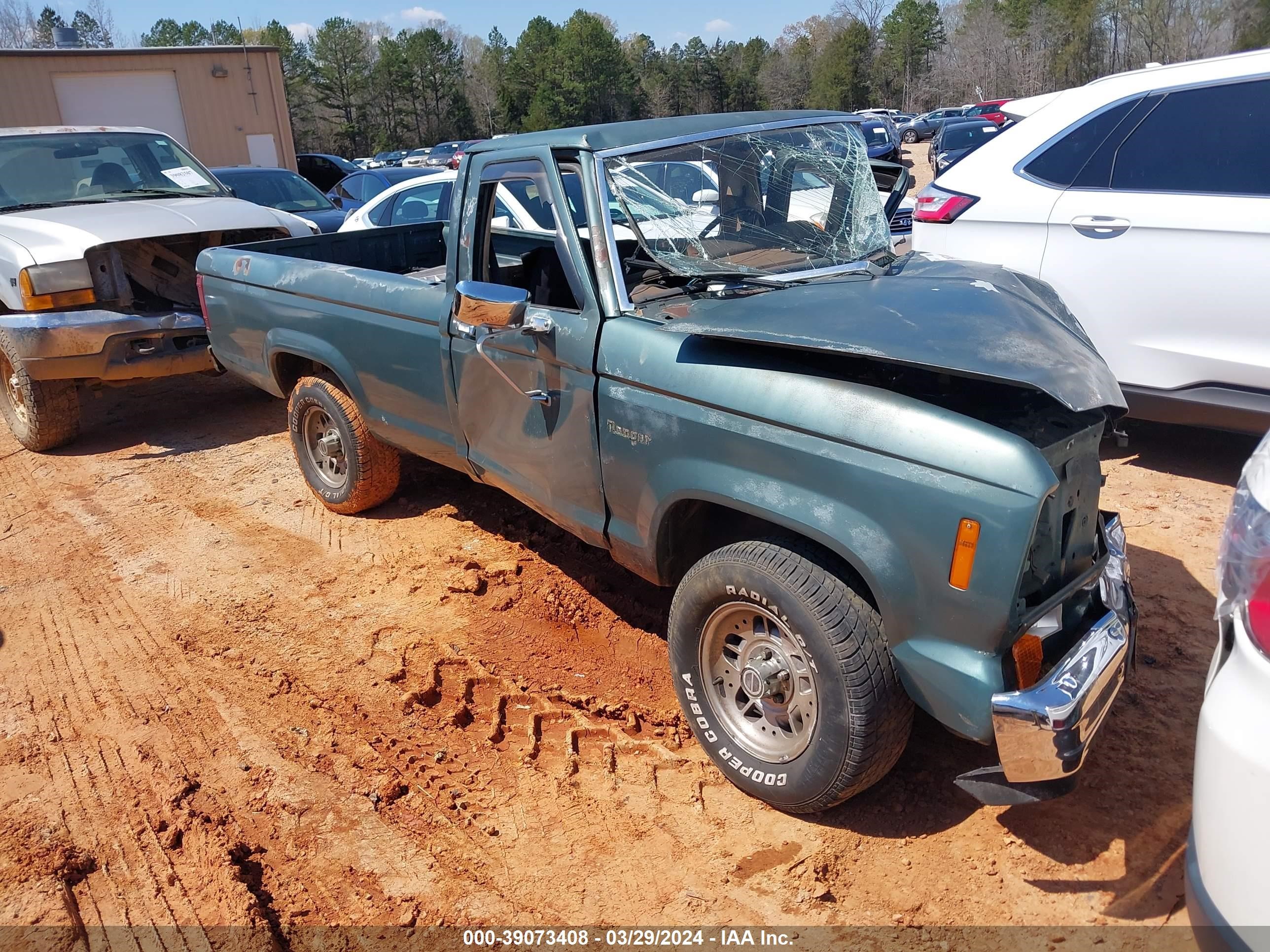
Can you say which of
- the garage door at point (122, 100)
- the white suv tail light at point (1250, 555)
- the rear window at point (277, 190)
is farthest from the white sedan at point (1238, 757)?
the garage door at point (122, 100)

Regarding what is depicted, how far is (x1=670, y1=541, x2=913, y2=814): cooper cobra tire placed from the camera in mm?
2641

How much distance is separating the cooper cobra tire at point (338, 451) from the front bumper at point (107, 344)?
1589 mm

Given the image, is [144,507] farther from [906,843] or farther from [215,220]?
[906,843]

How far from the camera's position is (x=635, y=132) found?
3.58m

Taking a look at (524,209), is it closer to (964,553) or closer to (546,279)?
(546,279)

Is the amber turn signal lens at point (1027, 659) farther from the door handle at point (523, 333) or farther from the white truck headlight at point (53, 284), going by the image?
the white truck headlight at point (53, 284)

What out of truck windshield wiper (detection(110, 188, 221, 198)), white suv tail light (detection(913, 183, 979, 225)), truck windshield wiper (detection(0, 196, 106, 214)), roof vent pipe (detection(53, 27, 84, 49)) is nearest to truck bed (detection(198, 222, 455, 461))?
truck windshield wiper (detection(0, 196, 106, 214))

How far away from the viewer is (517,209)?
213 inches

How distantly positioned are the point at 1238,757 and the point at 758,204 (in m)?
2.59

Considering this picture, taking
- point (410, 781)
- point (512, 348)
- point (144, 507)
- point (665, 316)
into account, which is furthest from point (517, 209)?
point (410, 781)

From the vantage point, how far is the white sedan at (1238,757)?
170 cm

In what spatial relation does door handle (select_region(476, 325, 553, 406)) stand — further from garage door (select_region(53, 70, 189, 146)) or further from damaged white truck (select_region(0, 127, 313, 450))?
garage door (select_region(53, 70, 189, 146))

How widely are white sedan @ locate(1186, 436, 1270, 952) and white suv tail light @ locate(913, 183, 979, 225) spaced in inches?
153

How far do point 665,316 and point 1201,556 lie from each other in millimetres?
2920
